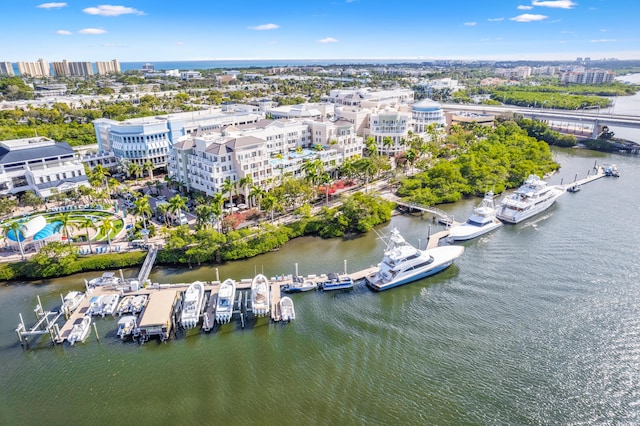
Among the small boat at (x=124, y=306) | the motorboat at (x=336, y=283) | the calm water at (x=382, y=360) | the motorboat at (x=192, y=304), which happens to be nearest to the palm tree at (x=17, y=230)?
the calm water at (x=382, y=360)

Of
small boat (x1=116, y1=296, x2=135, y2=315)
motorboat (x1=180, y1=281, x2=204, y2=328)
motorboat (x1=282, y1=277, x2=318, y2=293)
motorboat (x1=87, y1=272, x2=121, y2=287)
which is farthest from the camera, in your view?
motorboat (x1=87, y1=272, x2=121, y2=287)

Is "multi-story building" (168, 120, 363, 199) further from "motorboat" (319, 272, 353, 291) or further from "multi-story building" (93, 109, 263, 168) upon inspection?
"motorboat" (319, 272, 353, 291)

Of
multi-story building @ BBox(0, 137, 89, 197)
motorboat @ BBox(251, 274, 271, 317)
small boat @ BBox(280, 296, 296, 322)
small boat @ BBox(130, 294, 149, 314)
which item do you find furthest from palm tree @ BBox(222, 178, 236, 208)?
multi-story building @ BBox(0, 137, 89, 197)

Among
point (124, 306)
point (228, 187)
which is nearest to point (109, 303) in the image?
point (124, 306)

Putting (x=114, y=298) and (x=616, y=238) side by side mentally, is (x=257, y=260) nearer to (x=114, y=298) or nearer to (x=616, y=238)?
(x=114, y=298)

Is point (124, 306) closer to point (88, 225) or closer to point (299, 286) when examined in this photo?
point (299, 286)

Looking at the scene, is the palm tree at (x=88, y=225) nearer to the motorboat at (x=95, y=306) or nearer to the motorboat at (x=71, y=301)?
the motorboat at (x=71, y=301)

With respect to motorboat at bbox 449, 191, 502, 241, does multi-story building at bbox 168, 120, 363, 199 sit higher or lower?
higher
